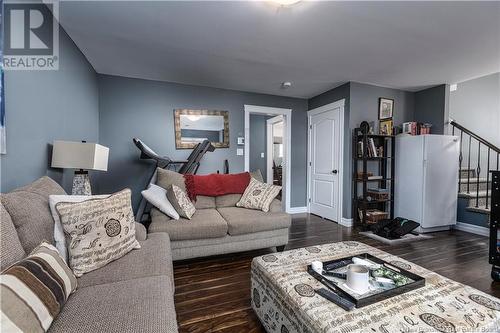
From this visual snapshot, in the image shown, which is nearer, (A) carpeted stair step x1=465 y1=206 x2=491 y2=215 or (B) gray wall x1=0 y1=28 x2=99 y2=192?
(B) gray wall x1=0 y1=28 x2=99 y2=192

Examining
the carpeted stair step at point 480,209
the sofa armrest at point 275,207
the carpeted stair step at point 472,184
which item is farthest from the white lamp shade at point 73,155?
the carpeted stair step at point 472,184

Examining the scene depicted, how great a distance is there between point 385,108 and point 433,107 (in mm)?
841

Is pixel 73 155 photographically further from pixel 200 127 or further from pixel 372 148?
pixel 372 148

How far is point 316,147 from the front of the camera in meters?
4.39

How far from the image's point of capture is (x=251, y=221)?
2.42 m

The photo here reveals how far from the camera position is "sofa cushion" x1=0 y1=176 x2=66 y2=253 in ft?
3.55

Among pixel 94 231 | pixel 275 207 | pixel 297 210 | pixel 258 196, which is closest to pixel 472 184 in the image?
pixel 297 210

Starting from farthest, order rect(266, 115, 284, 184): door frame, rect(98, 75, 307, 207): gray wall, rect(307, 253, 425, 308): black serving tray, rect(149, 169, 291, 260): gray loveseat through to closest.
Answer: rect(266, 115, 284, 184): door frame
rect(98, 75, 307, 207): gray wall
rect(149, 169, 291, 260): gray loveseat
rect(307, 253, 425, 308): black serving tray

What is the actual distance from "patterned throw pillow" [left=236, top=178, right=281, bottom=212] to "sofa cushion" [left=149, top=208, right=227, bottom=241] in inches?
19.4

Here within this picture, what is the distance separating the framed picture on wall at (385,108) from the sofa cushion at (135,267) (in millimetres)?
3922

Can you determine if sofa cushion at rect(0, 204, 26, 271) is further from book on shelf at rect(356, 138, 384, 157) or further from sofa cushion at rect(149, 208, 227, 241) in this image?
book on shelf at rect(356, 138, 384, 157)

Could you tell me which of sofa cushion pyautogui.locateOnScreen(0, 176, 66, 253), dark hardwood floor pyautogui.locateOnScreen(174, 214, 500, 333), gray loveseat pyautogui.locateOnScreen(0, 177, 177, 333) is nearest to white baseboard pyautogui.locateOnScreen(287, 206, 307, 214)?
dark hardwood floor pyautogui.locateOnScreen(174, 214, 500, 333)

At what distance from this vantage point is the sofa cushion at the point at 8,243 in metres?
0.90

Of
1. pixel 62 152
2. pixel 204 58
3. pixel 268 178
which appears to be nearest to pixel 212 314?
pixel 62 152
